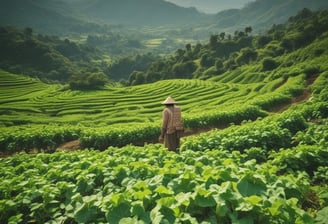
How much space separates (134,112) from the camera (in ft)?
130

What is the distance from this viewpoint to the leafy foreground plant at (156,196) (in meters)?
4.84

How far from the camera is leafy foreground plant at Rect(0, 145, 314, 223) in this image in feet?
15.9

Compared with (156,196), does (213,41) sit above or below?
above

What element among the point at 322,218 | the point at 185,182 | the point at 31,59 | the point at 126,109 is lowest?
the point at 126,109

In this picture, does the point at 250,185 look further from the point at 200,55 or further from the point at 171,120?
the point at 200,55

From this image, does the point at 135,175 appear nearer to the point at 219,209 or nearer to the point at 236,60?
the point at 219,209

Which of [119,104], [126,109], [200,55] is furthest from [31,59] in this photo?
[126,109]

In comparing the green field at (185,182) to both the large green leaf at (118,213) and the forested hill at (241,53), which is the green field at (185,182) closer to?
the large green leaf at (118,213)

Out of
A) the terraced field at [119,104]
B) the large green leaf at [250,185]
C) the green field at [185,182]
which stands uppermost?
the large green leaf at [250,185]

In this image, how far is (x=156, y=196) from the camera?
18.1 feet

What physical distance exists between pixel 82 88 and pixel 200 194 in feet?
230

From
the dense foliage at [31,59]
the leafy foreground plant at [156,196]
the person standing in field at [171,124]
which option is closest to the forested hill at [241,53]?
the dense foliage at [31,59]

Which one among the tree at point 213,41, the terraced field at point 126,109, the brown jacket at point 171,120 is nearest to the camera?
the brown jacket at point 171,120

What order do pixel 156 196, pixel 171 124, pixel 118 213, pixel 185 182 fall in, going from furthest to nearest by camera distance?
pixel 171 124 < pixel 185 182 < pixel 156 196 < pixel 118 213
